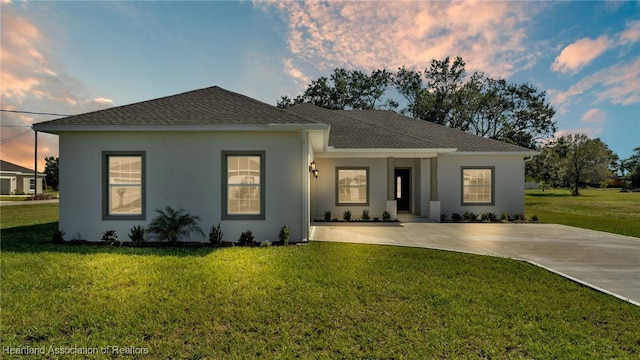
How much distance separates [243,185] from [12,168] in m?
46.7

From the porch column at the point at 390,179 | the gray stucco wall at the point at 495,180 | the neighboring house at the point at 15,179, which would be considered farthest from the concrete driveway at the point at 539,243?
the neighboring house at the point at 15,179

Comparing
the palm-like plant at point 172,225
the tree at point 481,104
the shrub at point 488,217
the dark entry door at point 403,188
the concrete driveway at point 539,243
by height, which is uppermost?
the tree at point 481,104

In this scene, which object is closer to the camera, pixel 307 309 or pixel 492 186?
pixel 307 309

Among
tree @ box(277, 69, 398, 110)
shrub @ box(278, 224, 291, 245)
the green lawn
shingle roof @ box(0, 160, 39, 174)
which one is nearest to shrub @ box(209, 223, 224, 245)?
the green lawn

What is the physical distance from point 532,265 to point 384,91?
92.1 feet

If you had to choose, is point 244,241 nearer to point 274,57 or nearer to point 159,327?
point 159,327

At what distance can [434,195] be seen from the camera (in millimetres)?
12984

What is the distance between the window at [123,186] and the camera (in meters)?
7.77

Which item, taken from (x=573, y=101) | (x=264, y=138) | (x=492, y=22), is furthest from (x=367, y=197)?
(x=573, y=101)

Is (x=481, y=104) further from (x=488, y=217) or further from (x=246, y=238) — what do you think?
(x=246, y=238)

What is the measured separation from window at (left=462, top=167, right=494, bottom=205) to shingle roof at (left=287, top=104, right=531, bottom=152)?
98 cm

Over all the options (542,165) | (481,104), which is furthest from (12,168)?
(542,165)

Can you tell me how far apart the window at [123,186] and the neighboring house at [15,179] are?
124ft

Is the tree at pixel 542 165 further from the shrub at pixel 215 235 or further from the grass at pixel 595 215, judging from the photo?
the shrub at pixel 215 235
